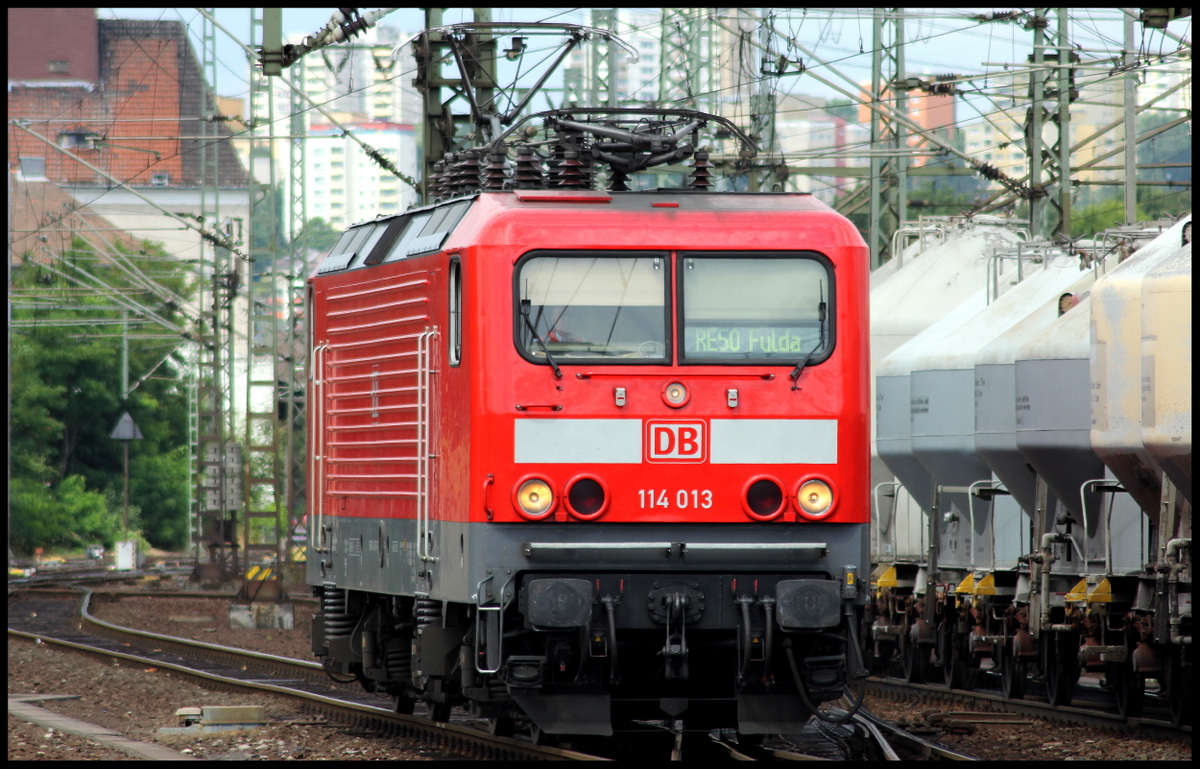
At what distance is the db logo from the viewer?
11.3 m

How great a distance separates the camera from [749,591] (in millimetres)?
11242

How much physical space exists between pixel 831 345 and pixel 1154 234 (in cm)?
714

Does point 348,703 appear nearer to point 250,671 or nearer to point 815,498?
point 250,671

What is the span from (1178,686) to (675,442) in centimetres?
624

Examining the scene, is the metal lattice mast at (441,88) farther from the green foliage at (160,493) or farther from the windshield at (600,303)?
the green foliage at (160,493)

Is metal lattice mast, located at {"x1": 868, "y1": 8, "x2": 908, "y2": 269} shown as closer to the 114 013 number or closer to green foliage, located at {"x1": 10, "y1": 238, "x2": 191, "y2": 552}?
the 114 013 number

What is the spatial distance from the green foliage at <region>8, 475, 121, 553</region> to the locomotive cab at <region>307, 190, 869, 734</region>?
1955 inches

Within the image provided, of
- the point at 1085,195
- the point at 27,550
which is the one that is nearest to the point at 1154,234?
the point at 27,550

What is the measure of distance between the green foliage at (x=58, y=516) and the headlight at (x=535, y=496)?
49831mm

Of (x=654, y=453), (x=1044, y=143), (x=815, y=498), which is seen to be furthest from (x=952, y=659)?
(x=654, y=453)

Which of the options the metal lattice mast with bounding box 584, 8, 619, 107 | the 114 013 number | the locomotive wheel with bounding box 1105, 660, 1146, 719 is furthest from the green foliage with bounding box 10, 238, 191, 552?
the 114 013 number

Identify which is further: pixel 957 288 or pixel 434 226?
pixel 957 288

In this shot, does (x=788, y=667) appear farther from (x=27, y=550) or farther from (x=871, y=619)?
(x=27, y=550)

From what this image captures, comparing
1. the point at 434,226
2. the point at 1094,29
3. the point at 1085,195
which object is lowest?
the point at 434,226
